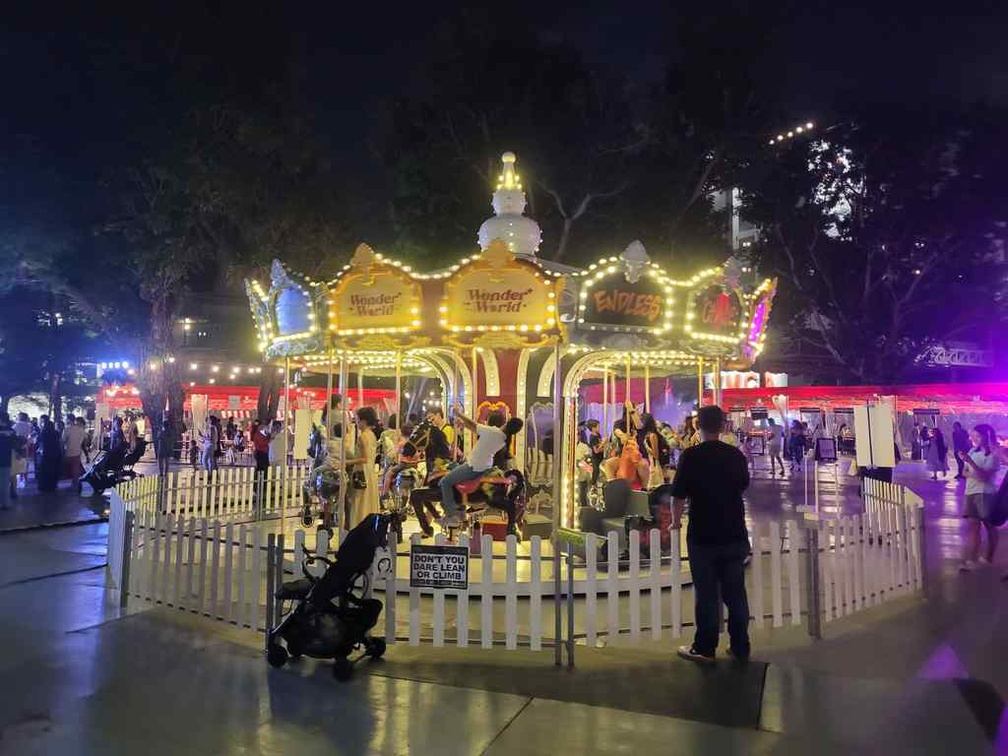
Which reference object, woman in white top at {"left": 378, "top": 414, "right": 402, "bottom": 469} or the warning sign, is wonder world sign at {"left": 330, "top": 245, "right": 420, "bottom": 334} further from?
the warning sign

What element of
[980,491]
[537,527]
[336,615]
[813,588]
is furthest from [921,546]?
[336,615]

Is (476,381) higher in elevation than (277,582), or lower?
higher

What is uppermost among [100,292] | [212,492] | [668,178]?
[668,178]

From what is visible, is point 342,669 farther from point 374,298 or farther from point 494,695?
point 374,298

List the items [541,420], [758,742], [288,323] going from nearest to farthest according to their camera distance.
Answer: [758,742], [288,323], [541,420]

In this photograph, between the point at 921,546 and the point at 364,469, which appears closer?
the point at 921,546

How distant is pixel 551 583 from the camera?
7277 mm

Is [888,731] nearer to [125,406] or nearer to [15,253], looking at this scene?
[15,253]

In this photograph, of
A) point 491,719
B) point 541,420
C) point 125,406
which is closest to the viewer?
point 491,719

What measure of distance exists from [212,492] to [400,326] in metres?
5.48

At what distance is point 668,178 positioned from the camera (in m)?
23.1

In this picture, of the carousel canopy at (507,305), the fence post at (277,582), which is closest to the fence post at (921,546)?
the carousel canopy at (507,305)

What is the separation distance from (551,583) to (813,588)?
2.36 metres

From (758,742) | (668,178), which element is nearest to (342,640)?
(758,742)
